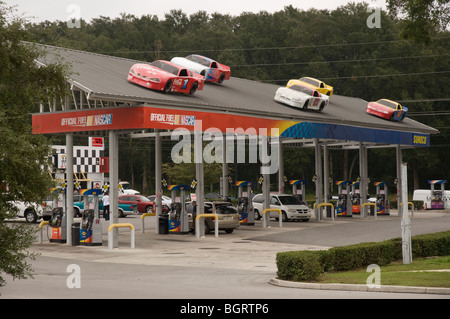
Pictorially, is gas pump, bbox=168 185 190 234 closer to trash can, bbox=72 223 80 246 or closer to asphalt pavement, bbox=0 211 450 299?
asphalt pavement, bbox=0 211 450 299

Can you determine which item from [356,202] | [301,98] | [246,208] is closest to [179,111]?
[301,98]

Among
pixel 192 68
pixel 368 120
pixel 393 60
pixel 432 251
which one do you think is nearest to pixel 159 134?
pixel 192 68

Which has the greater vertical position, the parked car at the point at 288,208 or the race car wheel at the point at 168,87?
the race car wheel at the point at 168,87

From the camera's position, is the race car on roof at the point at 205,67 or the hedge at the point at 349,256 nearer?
the hedge at the point at 349,256

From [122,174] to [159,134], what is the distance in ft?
182

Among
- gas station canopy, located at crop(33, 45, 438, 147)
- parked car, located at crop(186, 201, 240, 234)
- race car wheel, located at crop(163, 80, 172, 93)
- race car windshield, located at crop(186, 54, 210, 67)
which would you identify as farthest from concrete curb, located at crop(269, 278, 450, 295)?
race car windshield, located at crop(186, 54, 210, 67)

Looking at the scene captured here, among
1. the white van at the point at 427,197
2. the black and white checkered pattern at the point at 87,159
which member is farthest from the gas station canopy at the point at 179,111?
the black and white checkered pattern at the point at 87,159

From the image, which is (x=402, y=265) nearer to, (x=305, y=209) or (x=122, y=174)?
(x=305, y=209)

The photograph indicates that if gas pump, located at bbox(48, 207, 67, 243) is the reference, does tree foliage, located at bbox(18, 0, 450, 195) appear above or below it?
above

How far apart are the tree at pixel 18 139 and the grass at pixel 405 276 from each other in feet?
20.9

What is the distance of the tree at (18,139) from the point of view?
458 inches

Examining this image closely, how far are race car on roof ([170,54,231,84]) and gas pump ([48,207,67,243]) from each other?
31.5 feet

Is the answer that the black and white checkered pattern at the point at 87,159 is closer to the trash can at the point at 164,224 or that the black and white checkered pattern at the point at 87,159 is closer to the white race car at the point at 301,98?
the white race car at the point at 301,98

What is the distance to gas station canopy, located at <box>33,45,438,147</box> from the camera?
79.2 feet
